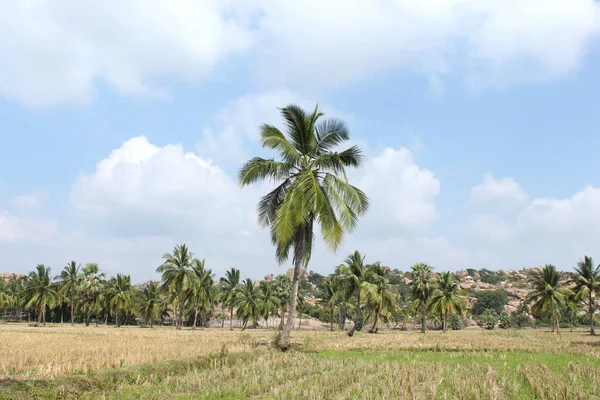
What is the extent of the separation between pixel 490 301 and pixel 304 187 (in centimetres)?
10846

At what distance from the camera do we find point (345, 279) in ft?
147

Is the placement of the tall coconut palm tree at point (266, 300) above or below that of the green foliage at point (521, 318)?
above

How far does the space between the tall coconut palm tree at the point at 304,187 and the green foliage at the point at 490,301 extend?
103 m

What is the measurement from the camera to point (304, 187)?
20.3m

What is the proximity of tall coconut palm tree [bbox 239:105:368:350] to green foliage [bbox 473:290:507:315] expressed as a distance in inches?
4061

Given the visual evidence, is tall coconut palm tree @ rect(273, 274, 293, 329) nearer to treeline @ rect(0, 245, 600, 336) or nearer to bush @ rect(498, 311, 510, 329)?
treeline @ rect(0, 245, 600, 336)

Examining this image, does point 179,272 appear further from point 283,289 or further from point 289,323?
point 289,323

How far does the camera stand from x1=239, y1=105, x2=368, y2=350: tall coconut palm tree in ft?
67.0

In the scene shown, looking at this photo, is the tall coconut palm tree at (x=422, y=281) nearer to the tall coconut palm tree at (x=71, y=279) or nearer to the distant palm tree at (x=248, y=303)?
the distant palm tree at (x=248, y=303)

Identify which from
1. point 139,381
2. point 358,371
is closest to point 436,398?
point 358,371

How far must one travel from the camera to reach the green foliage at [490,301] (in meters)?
110

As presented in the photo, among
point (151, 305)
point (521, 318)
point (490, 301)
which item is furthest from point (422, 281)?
point (490, 301)

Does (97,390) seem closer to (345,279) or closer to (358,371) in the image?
(358,371)

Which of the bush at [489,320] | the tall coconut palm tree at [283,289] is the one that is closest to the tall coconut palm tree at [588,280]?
the bush at [489,320]
